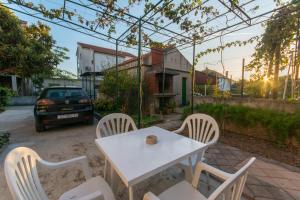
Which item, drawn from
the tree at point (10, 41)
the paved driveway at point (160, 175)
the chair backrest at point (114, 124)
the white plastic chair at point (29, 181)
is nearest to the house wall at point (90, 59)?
the tree at point (10, 41)

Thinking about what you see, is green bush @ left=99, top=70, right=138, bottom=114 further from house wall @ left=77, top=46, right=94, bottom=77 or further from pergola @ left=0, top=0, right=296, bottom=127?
house wall @ left=77, top=46, right=94, bottom=77

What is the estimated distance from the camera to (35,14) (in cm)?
440

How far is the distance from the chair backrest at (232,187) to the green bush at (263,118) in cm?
357

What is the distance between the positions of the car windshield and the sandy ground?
1206 mm

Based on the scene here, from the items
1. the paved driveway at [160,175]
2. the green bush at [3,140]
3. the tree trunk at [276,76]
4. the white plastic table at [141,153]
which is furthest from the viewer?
the tree trunk at [276,76]

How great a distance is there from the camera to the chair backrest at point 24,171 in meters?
0.96

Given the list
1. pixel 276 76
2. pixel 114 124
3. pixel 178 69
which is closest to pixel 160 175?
pixel 114 124

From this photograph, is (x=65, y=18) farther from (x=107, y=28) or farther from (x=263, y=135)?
(x=263, y=135)

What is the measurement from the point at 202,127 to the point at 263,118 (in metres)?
2.62

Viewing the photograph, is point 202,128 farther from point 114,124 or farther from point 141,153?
point 114,124

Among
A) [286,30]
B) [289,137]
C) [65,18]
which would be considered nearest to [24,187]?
[289,137]

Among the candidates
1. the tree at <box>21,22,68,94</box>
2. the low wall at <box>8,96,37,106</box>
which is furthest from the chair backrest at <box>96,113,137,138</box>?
the low wall at <box>8,96,37,106</box>

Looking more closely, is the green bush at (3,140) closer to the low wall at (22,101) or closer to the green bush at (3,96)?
the green bush at (3,96)

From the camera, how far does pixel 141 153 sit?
1438mm
